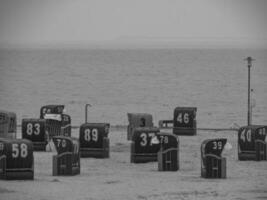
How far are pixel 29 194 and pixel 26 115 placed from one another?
4873 cm

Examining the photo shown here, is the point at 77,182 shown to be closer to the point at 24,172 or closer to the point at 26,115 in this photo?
the point at 24,172

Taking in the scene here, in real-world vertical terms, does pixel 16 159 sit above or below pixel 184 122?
below

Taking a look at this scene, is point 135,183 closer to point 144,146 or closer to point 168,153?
point 168,153

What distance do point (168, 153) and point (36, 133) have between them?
857 cm

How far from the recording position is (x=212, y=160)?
111 feet

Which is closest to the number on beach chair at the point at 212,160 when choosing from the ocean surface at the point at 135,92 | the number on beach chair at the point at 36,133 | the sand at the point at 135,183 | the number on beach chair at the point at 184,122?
the sand at the point at 135,183

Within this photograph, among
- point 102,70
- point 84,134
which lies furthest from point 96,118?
point 102,70

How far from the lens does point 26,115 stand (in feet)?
256

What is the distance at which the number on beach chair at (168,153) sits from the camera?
35.8m

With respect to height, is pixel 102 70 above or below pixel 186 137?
above

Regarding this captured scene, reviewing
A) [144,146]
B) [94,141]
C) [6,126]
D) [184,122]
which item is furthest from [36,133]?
[184,122]

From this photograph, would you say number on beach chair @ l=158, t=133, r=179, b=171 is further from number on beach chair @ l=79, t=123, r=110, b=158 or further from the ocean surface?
the ocean surface

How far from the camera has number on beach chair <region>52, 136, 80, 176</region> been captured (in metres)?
33.8

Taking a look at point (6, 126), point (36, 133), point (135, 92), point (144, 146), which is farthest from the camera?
point (135, 92)
